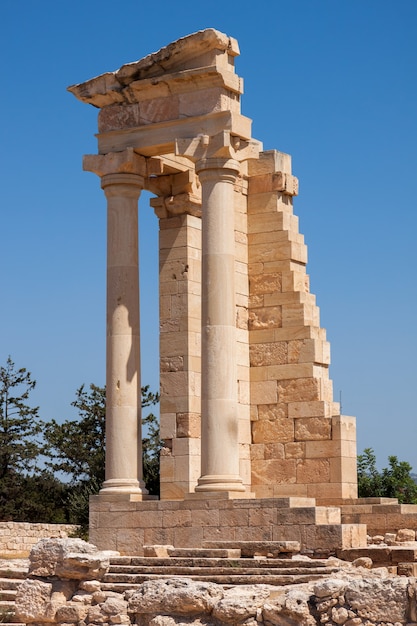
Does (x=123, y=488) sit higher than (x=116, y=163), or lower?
lower

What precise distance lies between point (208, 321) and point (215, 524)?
4444 millimetres

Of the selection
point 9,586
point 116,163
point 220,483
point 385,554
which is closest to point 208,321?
point 220,483

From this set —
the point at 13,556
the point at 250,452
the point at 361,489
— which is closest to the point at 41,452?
the point at 361,489

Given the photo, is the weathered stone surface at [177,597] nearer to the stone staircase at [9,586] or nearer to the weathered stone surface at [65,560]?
the weathered stone surface at [65,560]

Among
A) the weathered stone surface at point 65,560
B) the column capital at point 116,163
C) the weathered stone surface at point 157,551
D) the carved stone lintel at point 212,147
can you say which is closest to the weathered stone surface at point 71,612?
the weathered stone surface at point 65,560

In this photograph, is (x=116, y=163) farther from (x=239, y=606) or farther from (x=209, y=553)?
(x=239, y=606)

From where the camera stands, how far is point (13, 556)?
34188 mm

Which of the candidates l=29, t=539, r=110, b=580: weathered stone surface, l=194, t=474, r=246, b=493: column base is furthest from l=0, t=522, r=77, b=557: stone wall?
l=29, t=539, r=110, b=580: weathered stone surface

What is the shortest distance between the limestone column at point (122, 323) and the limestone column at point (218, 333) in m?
2.06

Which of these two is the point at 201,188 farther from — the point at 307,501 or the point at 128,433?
the point at 307,501

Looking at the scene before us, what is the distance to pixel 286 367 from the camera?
3127 centimetres

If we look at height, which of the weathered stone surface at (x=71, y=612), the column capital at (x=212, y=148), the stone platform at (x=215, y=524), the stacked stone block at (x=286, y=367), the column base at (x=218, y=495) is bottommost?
the weathered stone surface at (x=71, y=612)

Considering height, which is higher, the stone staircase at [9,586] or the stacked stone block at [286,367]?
the stacked stone block at [286,367]

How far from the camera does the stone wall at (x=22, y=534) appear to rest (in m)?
38.4
